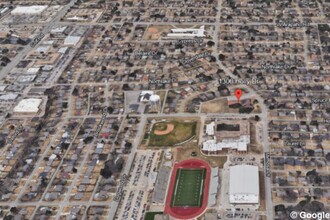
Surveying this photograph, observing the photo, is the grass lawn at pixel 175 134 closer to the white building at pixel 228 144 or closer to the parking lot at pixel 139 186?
the parking lot at pixel 139 186

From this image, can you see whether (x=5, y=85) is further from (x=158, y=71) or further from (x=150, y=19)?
(x=150, y=19)

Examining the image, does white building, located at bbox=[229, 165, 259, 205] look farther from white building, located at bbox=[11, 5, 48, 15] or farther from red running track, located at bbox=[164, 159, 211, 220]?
white building, located at bbox=[11, 5, 48, 15]

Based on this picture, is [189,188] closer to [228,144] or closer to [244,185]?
[244,185]

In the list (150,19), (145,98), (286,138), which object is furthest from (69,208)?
(150,19)

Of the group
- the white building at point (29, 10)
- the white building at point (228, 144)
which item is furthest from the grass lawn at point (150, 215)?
the white building at point (29, 10)

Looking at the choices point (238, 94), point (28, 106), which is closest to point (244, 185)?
point (238, 94)

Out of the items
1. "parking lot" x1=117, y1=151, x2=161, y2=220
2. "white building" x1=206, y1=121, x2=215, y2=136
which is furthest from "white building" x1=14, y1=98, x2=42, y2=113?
"white building" x1=206, y1=121, x2=215, y2=136
